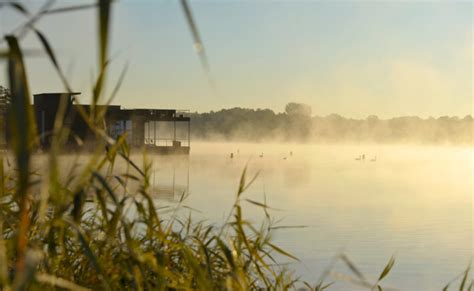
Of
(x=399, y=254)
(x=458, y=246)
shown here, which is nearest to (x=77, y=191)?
(x=399, y=254)

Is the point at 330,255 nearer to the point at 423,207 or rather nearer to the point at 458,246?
the point at 458,246

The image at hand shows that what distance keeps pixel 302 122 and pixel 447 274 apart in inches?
4609

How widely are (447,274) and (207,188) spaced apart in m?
14.8

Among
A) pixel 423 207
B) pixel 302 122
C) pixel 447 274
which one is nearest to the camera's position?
pixel 447 274

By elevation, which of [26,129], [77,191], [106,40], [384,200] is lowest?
[384,200]

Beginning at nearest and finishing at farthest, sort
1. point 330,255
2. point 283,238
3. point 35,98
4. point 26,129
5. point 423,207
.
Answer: point 26,129
point 330,255
point 283,238
point 423,207
point 35,98

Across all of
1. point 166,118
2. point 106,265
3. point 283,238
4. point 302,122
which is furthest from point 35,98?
point 302,122

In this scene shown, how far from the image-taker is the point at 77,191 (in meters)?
1.73

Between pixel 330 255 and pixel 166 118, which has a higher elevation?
pixel 166 118

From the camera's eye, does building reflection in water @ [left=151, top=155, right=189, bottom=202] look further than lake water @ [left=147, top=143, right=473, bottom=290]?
Yes

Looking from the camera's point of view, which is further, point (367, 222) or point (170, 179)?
point (170, 179)

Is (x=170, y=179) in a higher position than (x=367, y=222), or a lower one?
higher

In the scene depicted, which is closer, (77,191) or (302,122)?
(77,191)

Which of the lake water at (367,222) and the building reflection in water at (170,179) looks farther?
the building reflection in water at (170,179)
